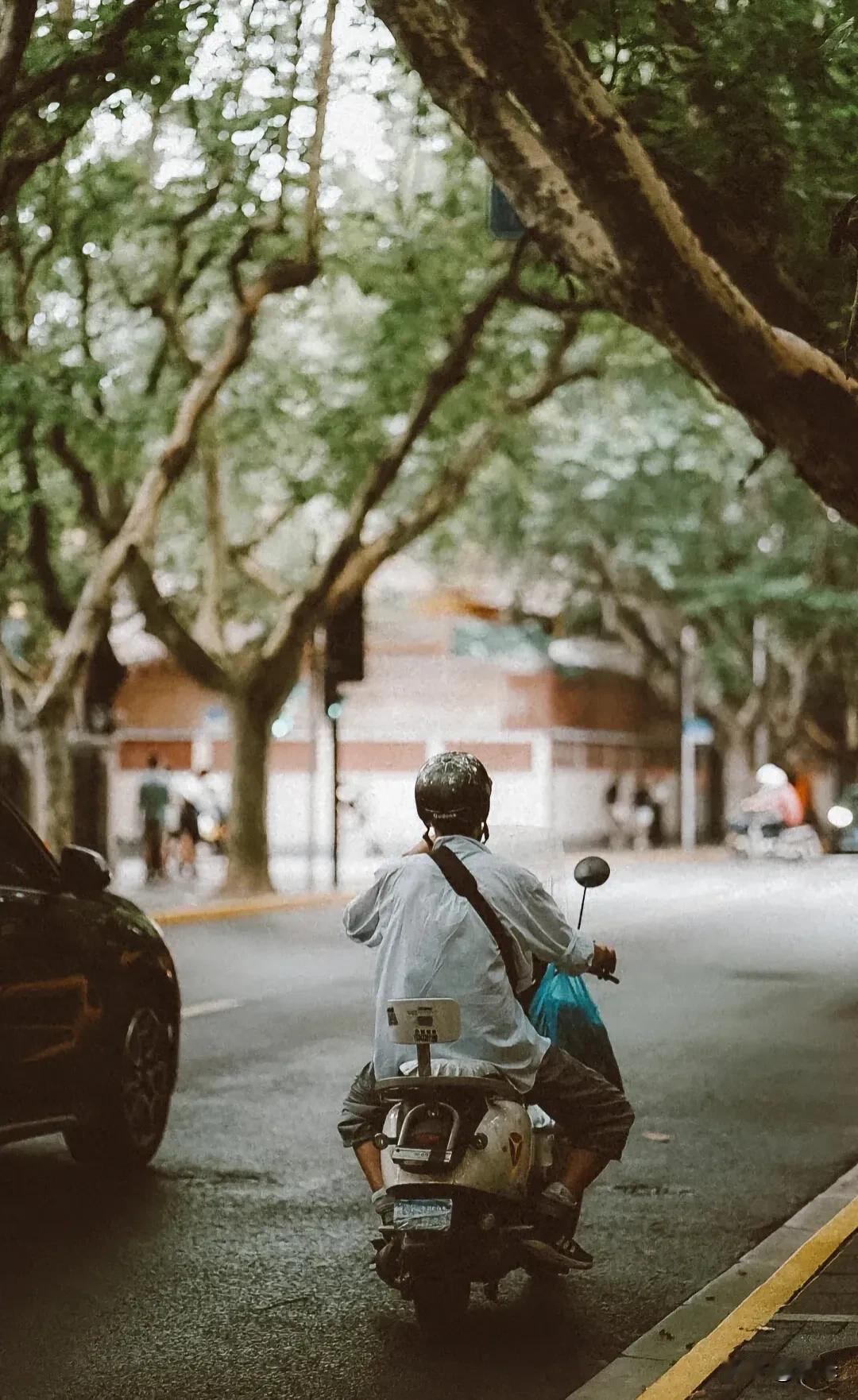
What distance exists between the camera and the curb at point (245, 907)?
21.4 meters

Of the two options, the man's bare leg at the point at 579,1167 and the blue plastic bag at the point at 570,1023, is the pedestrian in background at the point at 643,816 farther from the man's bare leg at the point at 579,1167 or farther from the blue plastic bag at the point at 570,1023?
the man's bare leg at the point at 579,1167

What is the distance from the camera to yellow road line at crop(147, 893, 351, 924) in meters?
21.5

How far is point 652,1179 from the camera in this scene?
25.5ft

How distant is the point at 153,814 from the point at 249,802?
3.47 m

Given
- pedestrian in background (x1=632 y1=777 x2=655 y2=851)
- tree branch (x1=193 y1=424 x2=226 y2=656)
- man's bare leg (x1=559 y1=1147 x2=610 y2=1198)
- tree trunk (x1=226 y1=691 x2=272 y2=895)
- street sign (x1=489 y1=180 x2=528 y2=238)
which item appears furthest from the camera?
pedestrian in background (x1=632 y1=777 x2=655 y2=851)

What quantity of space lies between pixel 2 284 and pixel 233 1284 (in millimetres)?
17210

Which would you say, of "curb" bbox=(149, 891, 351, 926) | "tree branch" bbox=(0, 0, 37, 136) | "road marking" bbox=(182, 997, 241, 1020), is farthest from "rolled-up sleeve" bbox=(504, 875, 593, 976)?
"curb" bbox=(149, 891, 351, 926)

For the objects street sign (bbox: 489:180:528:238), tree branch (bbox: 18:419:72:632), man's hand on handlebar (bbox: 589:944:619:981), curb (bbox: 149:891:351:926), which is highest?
street sign (bbox: 489:180:528:238)

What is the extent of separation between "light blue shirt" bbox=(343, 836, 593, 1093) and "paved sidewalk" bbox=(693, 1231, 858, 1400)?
935mm

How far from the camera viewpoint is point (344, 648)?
26172 millimetres

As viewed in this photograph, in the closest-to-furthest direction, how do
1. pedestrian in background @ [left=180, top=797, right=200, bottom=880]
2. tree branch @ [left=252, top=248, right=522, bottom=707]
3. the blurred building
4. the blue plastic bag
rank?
the blue plastic bag → tree branch @ [left=252, top=248, right=522, bottom=707] → pedestrian in background @ [left=180, top=797, right=200, bottom=880] → the blurred building

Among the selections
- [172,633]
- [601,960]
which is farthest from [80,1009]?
[172,633]

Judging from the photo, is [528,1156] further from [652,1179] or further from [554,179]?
[554,179]

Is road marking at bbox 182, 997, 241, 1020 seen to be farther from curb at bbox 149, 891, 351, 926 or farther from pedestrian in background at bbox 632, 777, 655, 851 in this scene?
pedestrian in background at bbox 632, 777, 655, 851
